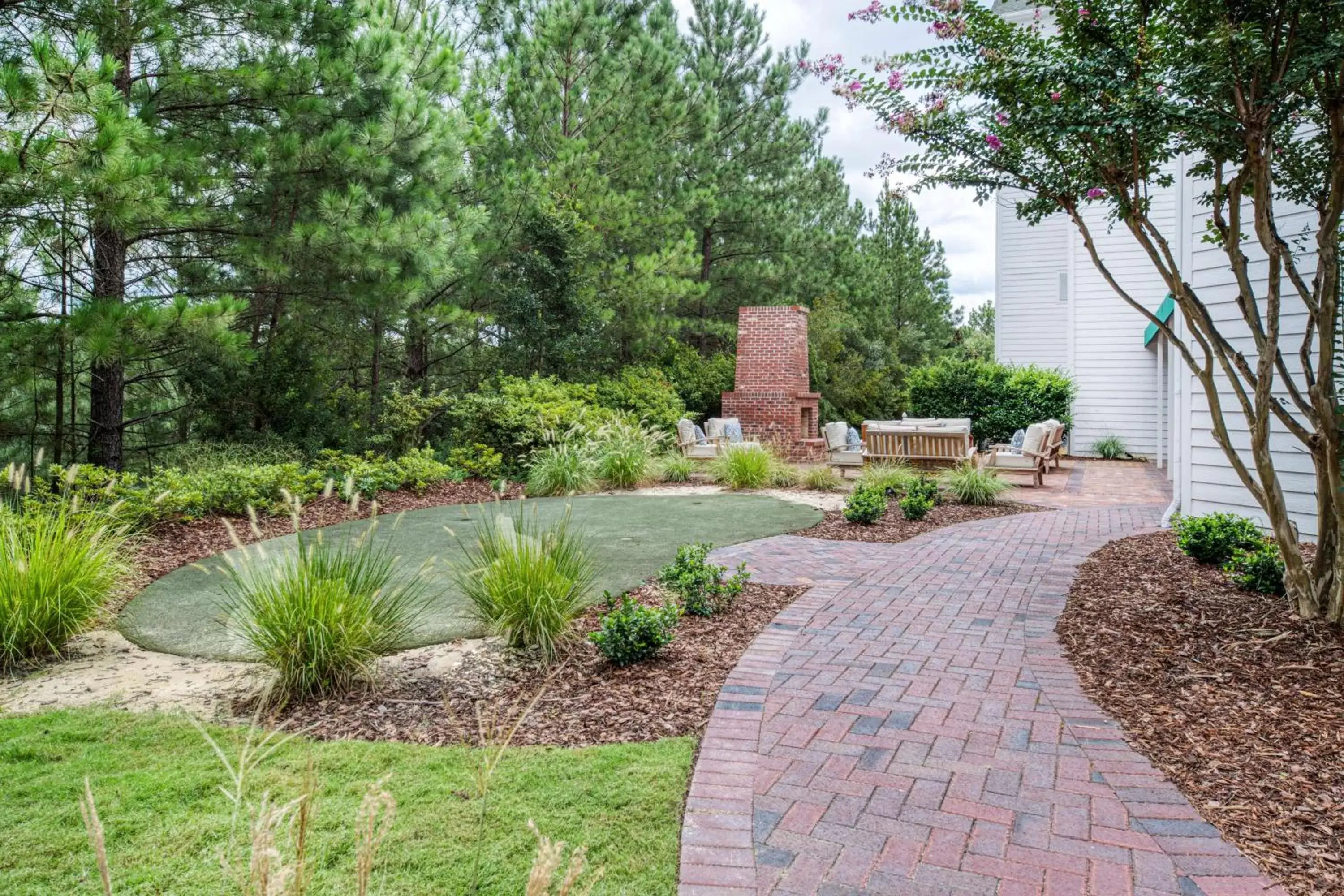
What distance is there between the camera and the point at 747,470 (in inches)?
408

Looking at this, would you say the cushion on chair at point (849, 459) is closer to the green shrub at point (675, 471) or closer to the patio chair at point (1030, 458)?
the patio chair at point (1030, 458)

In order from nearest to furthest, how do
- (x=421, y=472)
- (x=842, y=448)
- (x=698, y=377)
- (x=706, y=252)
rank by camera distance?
(x=421, y=472) < (x=842, y=448) < (x=698, y=377) < (x=706, y=252)

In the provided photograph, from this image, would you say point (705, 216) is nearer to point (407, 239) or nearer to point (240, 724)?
point (407, 239)

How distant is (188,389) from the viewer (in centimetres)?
1144

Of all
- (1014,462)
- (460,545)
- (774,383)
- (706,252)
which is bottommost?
(460,545)

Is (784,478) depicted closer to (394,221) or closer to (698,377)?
(394,221)

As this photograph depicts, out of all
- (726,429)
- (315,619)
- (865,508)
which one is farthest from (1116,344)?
(315,619)

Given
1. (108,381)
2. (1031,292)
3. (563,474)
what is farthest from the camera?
(1031,292)

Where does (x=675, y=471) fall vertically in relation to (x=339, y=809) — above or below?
above

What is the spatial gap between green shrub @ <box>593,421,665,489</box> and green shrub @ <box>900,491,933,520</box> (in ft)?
13.0

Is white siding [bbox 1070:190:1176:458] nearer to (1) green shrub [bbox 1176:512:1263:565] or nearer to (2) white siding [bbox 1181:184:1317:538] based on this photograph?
(2) white siding [bbox 1181:184:1317:538]

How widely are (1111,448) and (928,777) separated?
1476 centimetres

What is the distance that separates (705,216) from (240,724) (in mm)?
14998

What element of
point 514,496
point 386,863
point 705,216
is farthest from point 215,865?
point 705,216
